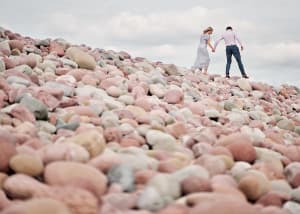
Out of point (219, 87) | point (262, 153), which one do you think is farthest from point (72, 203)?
point (219, 87)

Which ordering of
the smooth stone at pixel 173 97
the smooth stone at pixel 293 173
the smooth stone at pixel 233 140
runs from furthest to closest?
the smooth stone at pixel 173 97 → the smooth stone at pixel 233 140 → the smooth stone at pixel 293 173

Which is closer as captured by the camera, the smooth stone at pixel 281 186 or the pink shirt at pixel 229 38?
the smooth stone at pixel 281 186

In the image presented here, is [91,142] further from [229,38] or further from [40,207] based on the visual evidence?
[229,38]

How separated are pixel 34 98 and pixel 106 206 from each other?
73.3 inches

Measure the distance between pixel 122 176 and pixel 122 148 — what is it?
0.61m

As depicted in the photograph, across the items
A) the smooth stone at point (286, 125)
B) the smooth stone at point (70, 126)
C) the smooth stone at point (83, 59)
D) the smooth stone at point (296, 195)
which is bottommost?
the smooth stone at point (286, 125)

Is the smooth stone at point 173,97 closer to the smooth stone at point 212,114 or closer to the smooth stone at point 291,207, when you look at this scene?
the smooth stone at point 212,114

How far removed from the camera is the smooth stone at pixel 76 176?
240 cm

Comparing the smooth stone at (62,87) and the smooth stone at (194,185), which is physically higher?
the smooth stone at (62,87)

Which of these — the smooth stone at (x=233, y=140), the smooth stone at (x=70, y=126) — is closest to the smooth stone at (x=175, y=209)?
the smooth stone at (x=233, y=140)

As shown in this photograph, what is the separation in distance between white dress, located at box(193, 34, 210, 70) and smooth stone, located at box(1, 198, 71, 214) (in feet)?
27.2

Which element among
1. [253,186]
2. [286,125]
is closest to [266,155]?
[253,186]

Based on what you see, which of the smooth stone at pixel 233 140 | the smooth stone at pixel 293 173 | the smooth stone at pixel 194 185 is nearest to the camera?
the smooth stone at pixel 194 185

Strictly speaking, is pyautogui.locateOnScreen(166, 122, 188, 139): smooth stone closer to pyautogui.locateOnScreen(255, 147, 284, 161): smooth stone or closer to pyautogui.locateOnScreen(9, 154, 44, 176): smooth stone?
pyautogui.locateOnScreen(255, 147, 284, 161): smooth stone
